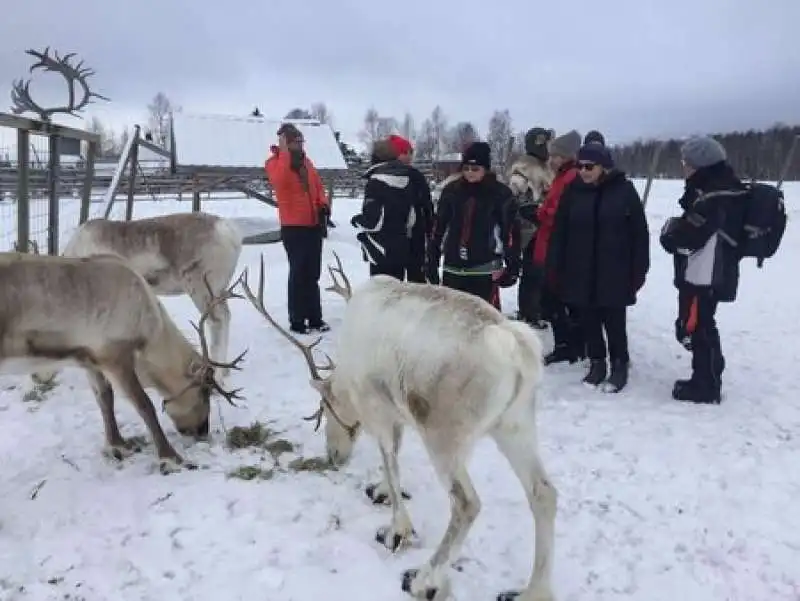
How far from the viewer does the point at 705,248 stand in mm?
5395

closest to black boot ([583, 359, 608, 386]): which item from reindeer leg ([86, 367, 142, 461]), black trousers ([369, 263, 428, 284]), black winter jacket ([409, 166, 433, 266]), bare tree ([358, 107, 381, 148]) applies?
black trousers ([369, 263, 428, 284])

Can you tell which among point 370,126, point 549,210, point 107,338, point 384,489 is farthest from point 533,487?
point 370,126

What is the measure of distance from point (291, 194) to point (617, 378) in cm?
349

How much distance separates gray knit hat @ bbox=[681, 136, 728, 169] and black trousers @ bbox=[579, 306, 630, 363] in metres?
1.24

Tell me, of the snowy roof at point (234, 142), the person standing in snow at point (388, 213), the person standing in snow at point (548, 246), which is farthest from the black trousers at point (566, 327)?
the snowy roof at point (234, 142)

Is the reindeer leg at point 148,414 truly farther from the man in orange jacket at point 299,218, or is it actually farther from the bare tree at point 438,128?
the bare tree at point 438,128

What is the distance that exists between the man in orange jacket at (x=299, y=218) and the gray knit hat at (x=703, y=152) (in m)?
3.47

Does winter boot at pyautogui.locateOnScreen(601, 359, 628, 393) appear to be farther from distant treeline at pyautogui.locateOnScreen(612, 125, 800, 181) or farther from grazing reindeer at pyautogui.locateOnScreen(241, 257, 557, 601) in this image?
distant treeline at pyautogui.locateOnScreen(612, 125, 800, 181)

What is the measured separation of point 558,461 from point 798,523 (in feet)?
4.38

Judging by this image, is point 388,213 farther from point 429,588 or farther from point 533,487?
point 429,588

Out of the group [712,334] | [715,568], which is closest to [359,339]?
[715,568]

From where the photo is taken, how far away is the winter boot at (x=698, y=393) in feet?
18.3

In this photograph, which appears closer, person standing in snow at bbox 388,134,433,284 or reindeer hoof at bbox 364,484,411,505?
reindeer hoof at bbox 364,484,411,505

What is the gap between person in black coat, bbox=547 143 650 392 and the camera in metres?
5.61
